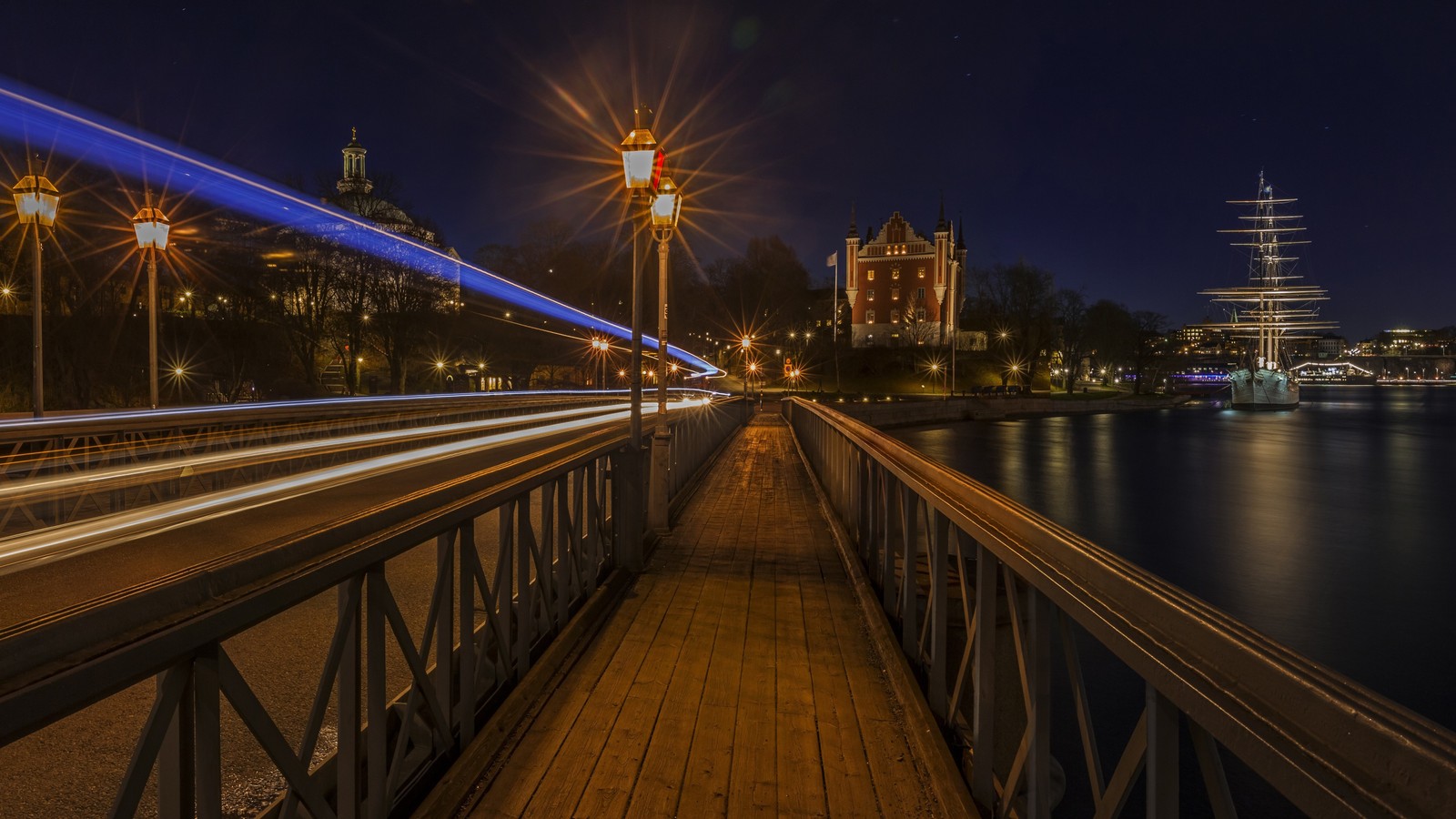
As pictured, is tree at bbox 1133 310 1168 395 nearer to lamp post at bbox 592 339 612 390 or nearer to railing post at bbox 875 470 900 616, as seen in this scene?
lamp post at bbox 592 339 612 390

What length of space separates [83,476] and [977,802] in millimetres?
Result: 11226

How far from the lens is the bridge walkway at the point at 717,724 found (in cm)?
332

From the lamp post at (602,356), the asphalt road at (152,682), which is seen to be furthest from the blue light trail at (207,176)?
the lamp post at (602,356)

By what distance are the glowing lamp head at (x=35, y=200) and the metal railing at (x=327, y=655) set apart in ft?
43.3

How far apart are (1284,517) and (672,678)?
3680cm

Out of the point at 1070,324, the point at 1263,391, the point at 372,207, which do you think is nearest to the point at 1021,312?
the point at 1070,324

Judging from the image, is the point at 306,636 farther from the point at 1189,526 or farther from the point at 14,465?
the point at 1189,526

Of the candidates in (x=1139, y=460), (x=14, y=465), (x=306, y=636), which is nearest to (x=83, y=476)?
(x=14, y=465)

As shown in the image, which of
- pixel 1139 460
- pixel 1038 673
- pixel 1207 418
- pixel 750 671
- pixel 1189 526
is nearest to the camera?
pixel 1038 673

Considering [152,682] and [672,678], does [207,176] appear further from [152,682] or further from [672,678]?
[672,678]

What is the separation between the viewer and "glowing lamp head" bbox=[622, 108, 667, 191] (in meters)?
8.68

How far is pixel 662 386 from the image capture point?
10453 mm

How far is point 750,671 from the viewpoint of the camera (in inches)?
193

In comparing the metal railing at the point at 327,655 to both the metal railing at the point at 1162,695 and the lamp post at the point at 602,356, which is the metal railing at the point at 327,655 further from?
the lamp post at the point at 602,356
